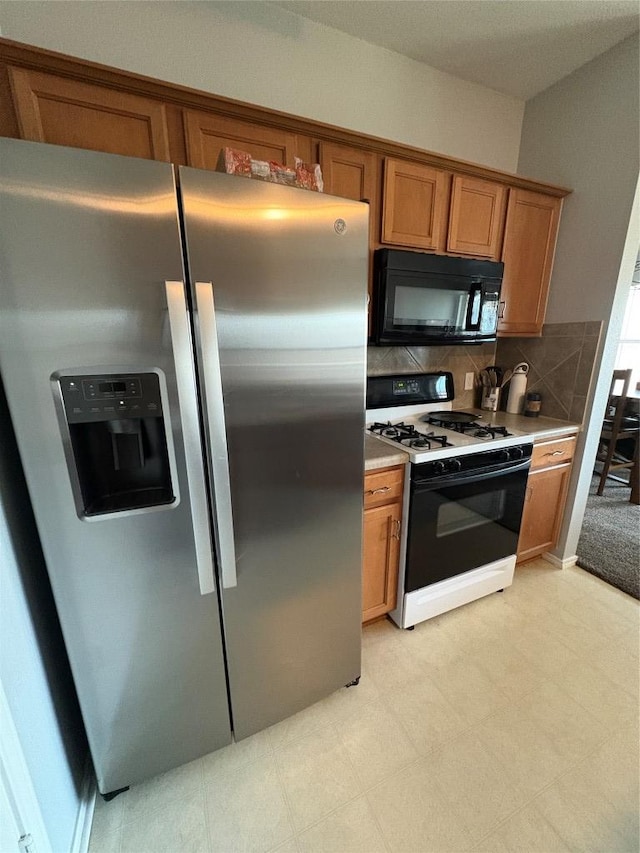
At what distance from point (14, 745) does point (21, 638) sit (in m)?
0.23

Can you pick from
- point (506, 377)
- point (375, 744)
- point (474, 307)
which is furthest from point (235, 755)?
point (506, 377)

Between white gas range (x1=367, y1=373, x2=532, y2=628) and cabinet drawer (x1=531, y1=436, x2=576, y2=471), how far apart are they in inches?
6.9

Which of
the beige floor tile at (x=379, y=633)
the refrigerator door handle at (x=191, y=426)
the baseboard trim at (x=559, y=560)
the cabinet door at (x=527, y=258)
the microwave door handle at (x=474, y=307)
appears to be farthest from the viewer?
the baseboard trim at (x=559, y=560)

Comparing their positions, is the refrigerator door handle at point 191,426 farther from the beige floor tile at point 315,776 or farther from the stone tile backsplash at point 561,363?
the stone tile backsplash at point 561,363

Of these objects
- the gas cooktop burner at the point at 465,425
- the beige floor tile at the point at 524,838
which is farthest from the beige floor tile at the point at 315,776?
the gas cooktop burner at the point at 465,425

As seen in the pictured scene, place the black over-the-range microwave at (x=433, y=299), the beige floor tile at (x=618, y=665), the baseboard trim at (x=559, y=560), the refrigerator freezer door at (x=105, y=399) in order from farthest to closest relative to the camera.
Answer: the baseboard trim at (x=559, y=560) < the black over-the-range microwave at (x=433, y=299) < the beige floor tile at (x=618, y=665) < the refrigerator freezer door at (x=105, y=399)

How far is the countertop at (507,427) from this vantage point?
5.13 ft

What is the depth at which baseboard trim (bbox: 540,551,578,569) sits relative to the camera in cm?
235

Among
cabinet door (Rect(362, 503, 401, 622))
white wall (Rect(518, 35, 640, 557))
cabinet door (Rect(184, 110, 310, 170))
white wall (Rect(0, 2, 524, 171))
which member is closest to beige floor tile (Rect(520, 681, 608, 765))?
cabinet door (Rect(362, 503, 401, 622))

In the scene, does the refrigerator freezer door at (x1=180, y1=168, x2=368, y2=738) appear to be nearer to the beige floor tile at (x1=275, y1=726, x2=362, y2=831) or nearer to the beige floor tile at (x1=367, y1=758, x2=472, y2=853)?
the beige floor tile at (x1=275, y1=726, x2=362, y2=831)

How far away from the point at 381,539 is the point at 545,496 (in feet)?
4.00

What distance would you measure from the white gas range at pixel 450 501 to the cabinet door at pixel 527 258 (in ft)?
2.33

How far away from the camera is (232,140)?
54.0 inches

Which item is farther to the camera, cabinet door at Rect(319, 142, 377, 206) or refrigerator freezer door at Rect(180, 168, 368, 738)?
cabinet door at Rect(319, 142, 377, 206)
